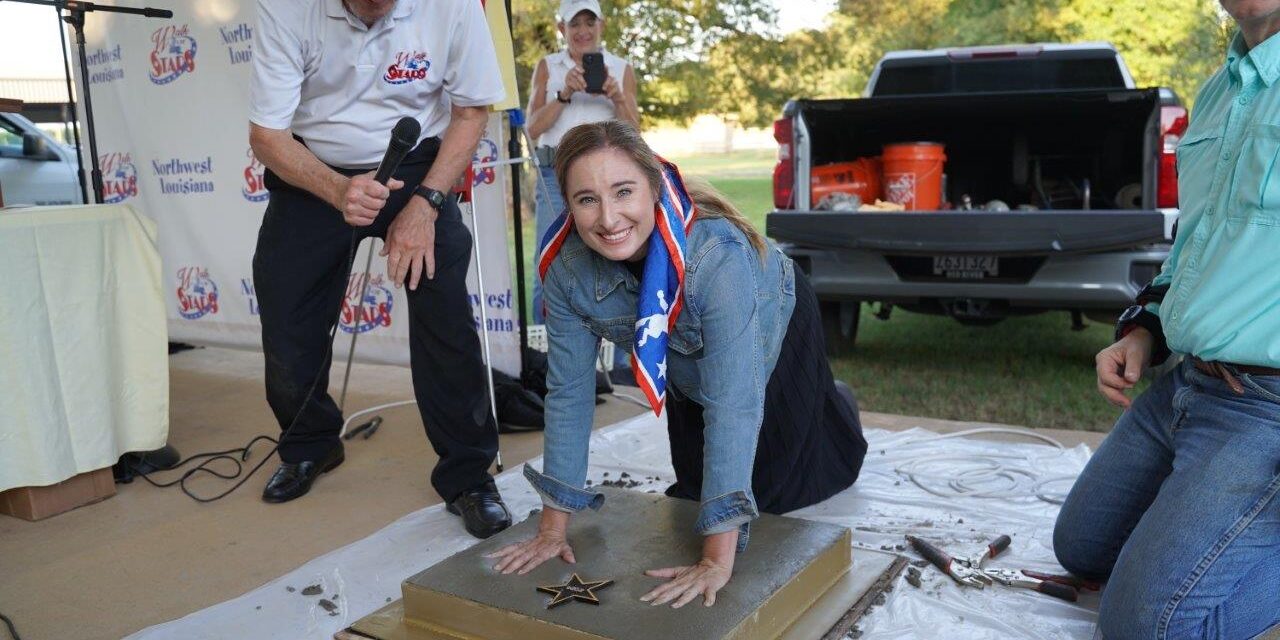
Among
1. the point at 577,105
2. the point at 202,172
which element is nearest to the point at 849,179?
the point at 577,105

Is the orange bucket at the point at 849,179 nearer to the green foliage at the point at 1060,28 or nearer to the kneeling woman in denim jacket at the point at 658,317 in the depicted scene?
the kneeling woman in denim jacket at the point at 658,317

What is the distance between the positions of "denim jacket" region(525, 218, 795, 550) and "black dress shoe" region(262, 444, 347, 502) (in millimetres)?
1219

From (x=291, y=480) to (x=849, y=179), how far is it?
3141mm

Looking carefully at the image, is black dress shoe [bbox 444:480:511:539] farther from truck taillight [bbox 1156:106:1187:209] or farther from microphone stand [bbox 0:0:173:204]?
truck taillight [bbox 1156:106:1187:209]

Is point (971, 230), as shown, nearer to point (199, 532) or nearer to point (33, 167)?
point (199, 532)

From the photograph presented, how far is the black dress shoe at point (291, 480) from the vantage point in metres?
3.15

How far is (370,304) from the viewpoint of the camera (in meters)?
4.58

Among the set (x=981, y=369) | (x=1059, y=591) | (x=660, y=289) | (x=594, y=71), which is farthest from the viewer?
(x=981, y=369)

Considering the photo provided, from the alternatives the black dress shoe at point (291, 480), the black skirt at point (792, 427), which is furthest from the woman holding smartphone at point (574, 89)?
the black skirt at point (792, 427)

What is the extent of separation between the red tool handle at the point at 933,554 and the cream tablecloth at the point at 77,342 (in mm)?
2440

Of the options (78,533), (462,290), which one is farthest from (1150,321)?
(78,533)

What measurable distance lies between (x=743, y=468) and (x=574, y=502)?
1.31ft

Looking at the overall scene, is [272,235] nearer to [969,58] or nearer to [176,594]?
[176,594]

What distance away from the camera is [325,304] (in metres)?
3.04
